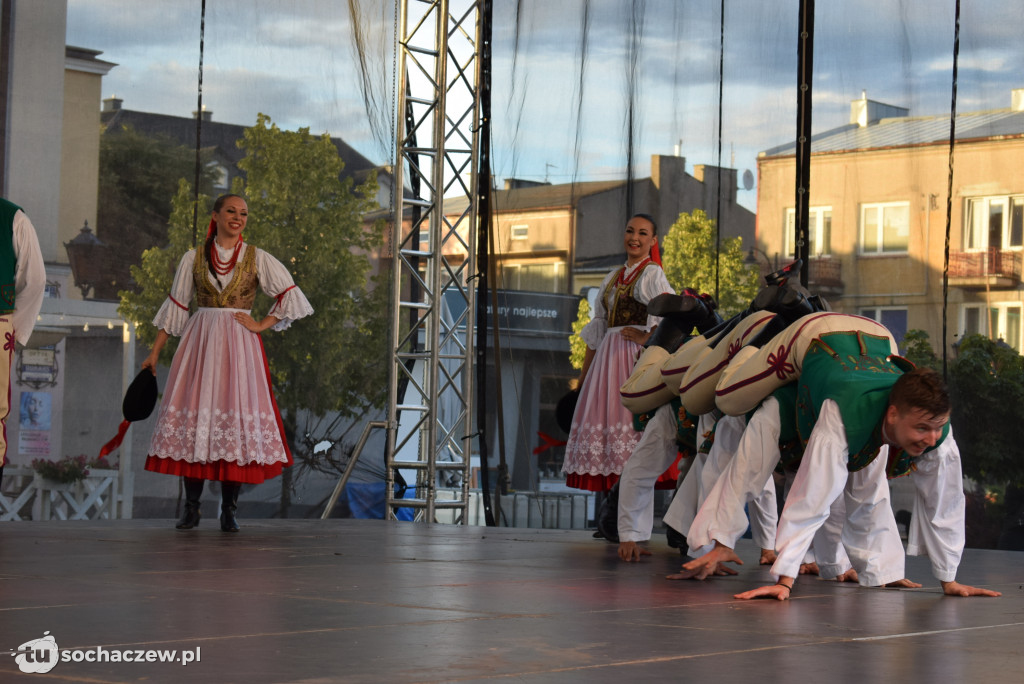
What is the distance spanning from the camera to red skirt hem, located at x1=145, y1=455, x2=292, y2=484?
4523mm

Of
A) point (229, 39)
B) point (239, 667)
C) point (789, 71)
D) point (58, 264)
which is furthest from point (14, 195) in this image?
point (239, 667)

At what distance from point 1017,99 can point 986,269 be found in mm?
792

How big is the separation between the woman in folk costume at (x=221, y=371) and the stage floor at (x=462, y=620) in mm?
738

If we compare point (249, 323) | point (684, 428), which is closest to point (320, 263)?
point (249, 323)

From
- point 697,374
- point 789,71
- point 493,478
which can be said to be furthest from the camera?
point 493,478

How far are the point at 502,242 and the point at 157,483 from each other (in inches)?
89.2

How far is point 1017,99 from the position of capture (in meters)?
5.60

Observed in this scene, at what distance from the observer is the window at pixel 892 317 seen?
579cm

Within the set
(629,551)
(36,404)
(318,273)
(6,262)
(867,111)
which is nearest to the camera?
(629,551)

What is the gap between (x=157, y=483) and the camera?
6230 millimetres

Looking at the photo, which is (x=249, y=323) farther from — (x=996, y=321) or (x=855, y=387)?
(x=996, y=321)

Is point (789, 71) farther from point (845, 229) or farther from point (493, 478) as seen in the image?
point (493, 478)

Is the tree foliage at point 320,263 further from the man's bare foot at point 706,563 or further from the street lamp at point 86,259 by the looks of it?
the man's bare foot at point 706,563

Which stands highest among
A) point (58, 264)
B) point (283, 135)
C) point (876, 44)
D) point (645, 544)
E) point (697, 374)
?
point (876, 44)
